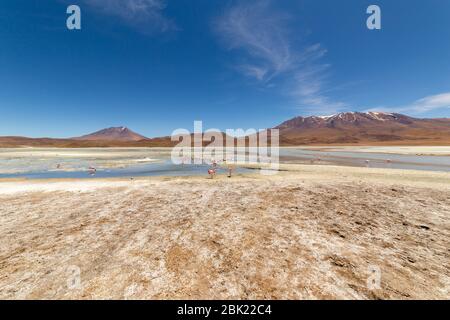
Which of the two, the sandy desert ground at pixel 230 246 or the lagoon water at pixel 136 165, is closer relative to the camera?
the sandy desert ground at pixel 230 246

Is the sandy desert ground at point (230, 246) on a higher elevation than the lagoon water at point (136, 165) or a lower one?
lower

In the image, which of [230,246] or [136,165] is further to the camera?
[136,165]

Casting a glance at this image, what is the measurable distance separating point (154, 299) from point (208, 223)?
413cm

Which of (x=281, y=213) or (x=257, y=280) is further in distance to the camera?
(x=281, y=213)

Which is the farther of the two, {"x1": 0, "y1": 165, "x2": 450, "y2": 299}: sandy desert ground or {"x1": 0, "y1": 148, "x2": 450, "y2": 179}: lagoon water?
{"x1": 0, "y1": 148, "x2": 450, "y2": 179}: lagoon water

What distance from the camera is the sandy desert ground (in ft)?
15.0

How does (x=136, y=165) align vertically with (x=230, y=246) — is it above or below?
above

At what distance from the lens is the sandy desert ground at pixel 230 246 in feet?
15.0

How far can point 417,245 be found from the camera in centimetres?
643

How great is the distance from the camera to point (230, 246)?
254 inches

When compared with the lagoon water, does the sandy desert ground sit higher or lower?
lower
